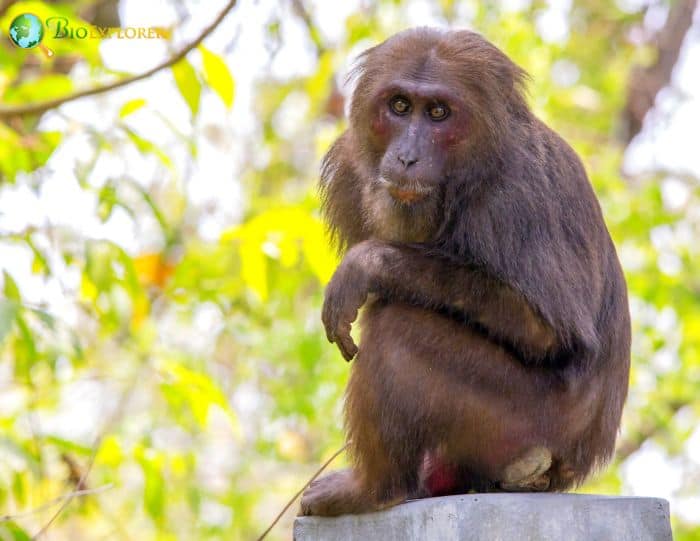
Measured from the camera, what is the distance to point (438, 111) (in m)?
4.52

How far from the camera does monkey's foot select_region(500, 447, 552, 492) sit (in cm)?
429

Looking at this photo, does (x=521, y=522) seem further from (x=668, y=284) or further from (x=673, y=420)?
(x=673, y=420)

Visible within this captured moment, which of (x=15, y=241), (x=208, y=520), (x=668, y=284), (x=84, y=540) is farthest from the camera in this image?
(x=84, y=540)

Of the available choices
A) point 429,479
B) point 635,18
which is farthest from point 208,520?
point 635,18

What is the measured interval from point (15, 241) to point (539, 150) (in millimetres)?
2561

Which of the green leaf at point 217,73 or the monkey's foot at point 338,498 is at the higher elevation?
the green leaf at point 217,73

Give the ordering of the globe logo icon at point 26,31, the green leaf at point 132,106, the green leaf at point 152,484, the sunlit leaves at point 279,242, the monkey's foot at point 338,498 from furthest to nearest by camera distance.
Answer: the sunlit leaves at point 279,242 → the green leaf at point 152,484 → the green leaf at point 132,106 → the globe logo icon at point 26,31 → the monkey's foot at point 338,498

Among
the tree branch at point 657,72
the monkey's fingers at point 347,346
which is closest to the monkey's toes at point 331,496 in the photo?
the monkey's fingers at point 347,346

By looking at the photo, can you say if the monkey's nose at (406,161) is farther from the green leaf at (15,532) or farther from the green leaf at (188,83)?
the green leaf at (15,532)

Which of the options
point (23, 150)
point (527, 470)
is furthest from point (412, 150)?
point (23, 150)

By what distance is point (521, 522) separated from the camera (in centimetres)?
381

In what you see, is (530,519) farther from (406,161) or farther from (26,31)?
(26,31)

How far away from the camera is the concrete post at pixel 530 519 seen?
3.77 m

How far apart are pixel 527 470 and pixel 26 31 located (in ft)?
10.1
